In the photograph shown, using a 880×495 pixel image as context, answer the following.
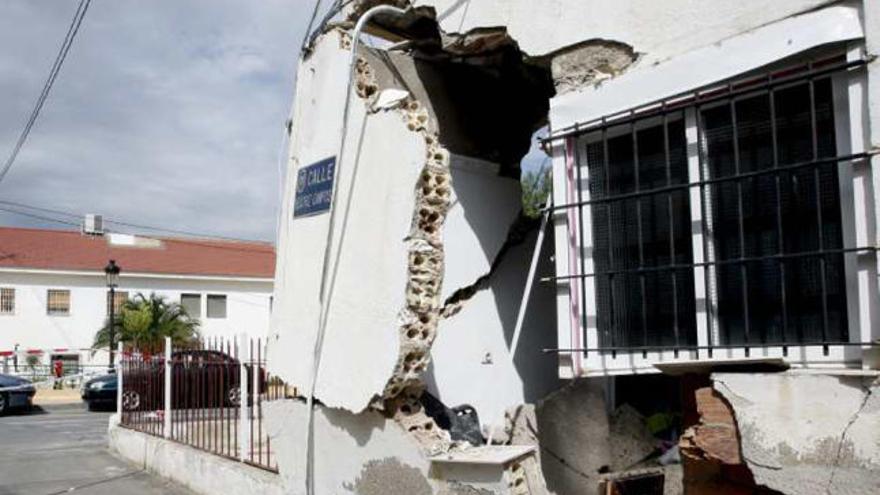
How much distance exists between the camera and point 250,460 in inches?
323

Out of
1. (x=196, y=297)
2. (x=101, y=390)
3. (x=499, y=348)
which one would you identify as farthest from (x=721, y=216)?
(x=196, y=297)

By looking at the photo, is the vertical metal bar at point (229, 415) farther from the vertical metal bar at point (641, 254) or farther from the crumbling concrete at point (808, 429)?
the crumbling concrete at point (808, 429)

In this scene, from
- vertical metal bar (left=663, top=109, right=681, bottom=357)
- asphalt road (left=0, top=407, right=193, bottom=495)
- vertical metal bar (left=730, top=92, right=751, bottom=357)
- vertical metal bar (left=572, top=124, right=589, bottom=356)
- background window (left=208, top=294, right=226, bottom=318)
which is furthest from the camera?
background window (left=208, top=294, right=226, bottom=318)

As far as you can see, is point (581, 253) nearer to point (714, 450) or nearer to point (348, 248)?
point (714, 450)

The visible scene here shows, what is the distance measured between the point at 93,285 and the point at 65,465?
93.6 feet

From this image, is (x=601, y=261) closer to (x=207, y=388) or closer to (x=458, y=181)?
(x=458, y=181)

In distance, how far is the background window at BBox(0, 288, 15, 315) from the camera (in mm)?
36594

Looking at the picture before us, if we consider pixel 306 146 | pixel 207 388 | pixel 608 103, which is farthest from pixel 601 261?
pixel 207 388

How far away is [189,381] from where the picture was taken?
9852mm

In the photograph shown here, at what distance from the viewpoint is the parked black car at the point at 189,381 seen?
29.1 feet

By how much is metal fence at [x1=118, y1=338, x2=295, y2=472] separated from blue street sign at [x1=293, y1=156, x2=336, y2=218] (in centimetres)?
130

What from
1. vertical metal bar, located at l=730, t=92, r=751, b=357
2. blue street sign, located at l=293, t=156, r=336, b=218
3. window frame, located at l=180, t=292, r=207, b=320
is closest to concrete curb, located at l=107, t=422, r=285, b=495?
blue street sign, located at l=293, t=156, r=336, b=218

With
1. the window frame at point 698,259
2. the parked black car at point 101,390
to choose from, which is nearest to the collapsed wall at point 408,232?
the window frame at point 698,259

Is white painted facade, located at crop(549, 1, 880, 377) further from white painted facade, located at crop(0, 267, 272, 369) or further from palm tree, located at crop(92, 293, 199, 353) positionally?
white painted facade, located at crop(0, 267, 272, 369)
